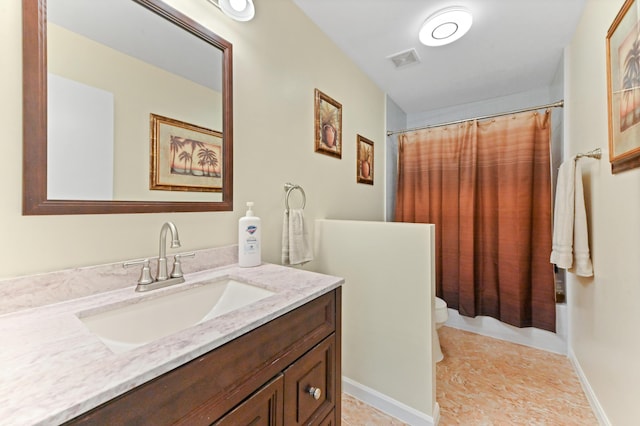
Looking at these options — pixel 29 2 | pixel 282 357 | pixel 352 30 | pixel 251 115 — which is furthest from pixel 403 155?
pixel 29 2

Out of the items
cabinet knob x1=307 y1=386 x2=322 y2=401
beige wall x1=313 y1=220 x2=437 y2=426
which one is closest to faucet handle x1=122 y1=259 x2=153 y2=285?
cabinet knob x1=307 y1=386 x2=322 y2=401

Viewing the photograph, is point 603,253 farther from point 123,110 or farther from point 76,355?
point 123,110

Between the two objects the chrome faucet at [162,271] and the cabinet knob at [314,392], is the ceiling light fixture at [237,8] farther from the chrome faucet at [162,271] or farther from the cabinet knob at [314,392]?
the cabinet knob at [314,392]

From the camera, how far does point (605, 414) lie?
49.9 inches

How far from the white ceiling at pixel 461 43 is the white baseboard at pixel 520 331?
1.94 meters

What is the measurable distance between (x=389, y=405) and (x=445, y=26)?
2.27 meters

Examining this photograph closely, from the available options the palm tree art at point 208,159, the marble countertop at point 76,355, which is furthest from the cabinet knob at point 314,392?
the palm tree art at point 208,159

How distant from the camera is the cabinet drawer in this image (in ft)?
2.38

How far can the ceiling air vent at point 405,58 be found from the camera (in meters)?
1.92

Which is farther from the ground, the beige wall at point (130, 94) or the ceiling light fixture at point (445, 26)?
the ceiling light fixture at point (445, 26)

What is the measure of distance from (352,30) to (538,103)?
79.6 inches

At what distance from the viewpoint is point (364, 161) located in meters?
2.29

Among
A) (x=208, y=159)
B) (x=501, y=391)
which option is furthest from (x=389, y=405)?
(x=208, y=159)

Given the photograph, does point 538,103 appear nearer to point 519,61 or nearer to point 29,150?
point 519,61
